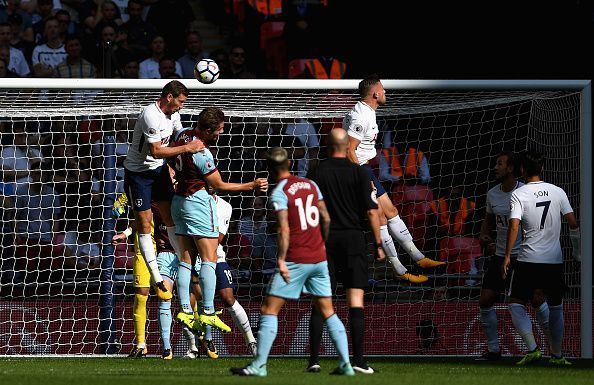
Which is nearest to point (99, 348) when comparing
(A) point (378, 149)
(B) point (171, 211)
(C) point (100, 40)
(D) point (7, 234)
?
(D) point (7, 234)

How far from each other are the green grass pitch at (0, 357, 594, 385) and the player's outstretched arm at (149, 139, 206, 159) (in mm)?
1980

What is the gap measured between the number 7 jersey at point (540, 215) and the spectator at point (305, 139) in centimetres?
373

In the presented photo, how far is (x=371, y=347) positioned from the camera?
14906 millimetres

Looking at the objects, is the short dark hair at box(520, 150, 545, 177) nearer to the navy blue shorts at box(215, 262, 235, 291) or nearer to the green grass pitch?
the green grass pitch

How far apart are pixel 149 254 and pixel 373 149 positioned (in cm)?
250

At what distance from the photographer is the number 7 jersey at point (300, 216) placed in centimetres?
973

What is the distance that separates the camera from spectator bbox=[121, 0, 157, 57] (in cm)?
1862

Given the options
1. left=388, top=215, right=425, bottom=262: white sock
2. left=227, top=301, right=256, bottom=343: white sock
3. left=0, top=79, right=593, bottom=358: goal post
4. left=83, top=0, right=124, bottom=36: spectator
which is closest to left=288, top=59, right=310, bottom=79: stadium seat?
left=0, top=79, right=593, bottom=358: goal post

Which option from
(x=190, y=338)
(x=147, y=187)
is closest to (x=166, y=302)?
(x=190, y=338)

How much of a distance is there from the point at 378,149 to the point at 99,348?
4.18 meters

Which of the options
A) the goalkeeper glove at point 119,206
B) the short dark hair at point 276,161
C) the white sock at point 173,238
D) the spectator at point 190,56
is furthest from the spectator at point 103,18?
the short dark hair at point 276,161

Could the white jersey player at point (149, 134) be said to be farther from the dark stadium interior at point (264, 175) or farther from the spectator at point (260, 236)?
the spectator at point (260, 236)

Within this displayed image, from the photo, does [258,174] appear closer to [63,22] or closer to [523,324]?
[523,324]

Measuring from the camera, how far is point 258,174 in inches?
607
